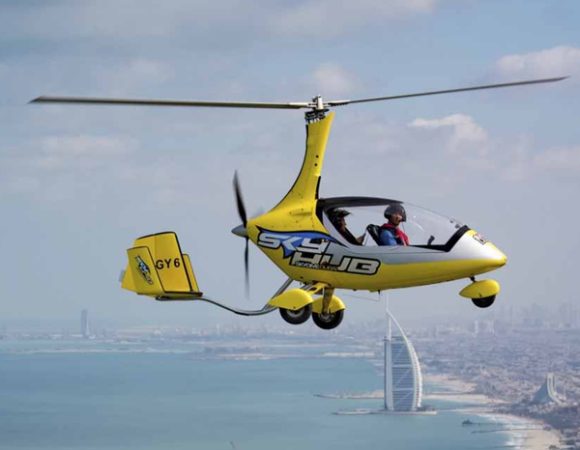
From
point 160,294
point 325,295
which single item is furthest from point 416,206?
point 160,294

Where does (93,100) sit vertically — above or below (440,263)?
above

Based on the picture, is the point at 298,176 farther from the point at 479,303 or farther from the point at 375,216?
the point at 479,303

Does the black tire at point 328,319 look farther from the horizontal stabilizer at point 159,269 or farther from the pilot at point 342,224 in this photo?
the horizontal stabilizer at point 159,269

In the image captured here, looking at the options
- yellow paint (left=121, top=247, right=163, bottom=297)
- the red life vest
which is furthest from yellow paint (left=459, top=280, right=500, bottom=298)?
yellow paint (left=121, top=247, right=163, bottom=297)

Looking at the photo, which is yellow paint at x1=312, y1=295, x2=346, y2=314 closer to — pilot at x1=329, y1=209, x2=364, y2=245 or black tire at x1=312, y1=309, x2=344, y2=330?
black tire at x1=312, y1=309, x2=344, y2=330

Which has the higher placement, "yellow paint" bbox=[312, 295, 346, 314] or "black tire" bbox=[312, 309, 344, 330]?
"yellow paint" bbox=[312, 295, 346, 314]
